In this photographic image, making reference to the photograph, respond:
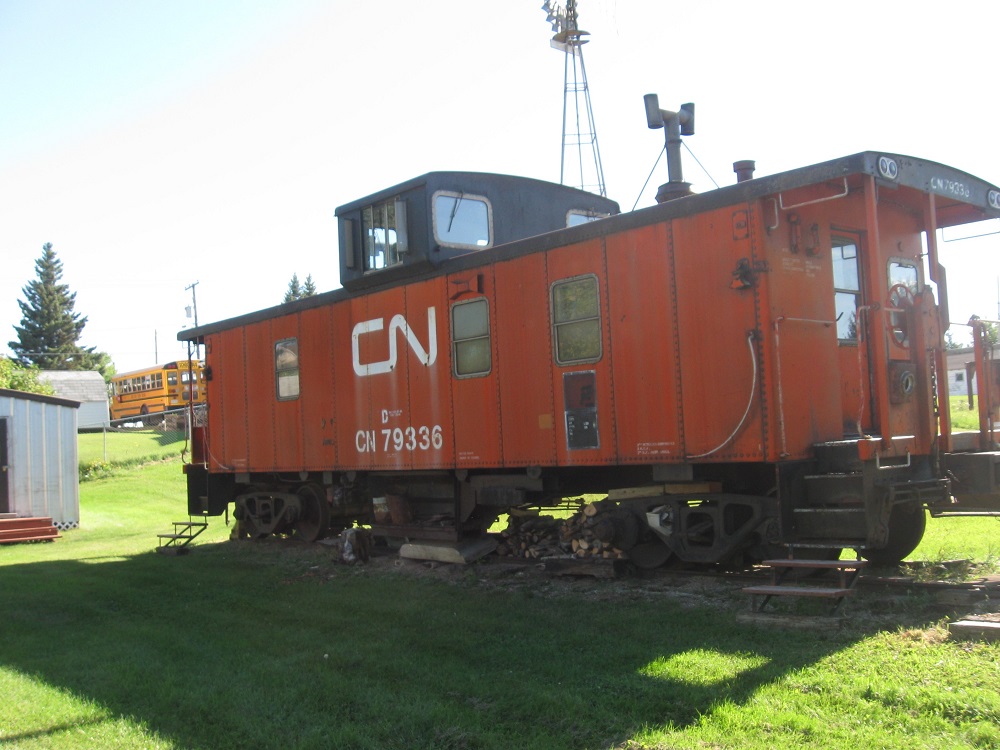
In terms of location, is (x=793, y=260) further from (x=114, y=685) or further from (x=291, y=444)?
(x=291, y=444)

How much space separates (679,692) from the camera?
4.96m

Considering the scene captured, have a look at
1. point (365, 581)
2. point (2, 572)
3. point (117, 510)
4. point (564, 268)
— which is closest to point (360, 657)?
point (365, 581)

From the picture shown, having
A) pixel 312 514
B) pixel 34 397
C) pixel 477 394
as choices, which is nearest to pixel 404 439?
pixel 477 394

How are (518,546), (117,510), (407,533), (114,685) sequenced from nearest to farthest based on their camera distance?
(114,685)
(518,546)
(407,533)
(117,510)

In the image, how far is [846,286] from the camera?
816 centimetres

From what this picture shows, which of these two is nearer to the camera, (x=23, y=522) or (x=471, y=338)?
(x=471, y=338)

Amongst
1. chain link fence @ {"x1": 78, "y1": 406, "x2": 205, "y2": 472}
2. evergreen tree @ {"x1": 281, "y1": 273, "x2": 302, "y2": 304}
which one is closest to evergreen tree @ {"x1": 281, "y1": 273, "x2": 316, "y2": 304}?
evergreen tree @ {"x1": 281, "y1": 273, "x2": 302, "y2": 304}

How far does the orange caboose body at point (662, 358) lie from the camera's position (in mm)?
7227

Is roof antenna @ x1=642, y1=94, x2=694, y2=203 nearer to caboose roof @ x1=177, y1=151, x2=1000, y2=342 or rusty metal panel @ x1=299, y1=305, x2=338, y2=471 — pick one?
caboose roof @ x1=177, y1=151, x2=1000, y2=342

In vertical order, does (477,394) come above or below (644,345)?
below

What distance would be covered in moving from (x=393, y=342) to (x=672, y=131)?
3.98m

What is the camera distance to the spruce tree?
227 ft

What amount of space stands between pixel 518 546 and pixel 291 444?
3.96m

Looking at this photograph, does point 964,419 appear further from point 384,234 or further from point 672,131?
point 384,234
